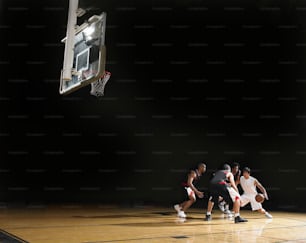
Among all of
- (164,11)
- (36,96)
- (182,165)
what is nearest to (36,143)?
(36,96)

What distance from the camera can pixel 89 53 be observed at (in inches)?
212

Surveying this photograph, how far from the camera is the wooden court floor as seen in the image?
189 inches

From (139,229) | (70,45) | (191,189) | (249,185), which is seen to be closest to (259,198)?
(249,185)

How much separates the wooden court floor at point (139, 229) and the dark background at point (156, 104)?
12.9ft

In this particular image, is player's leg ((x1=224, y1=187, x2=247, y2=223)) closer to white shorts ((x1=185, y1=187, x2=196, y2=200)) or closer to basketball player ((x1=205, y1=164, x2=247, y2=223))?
basketball player ((x1=205, y1=164, x2=247, y2=223))

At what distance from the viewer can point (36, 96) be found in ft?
37.0

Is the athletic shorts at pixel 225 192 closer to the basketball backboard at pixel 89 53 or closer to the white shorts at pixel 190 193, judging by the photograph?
the white shorts at pixel 190 193

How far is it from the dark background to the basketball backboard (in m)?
5.42

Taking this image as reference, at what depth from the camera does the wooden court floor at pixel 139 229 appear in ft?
15.7

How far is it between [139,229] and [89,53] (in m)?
2.69

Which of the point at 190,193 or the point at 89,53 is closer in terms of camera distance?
the point at 89,53

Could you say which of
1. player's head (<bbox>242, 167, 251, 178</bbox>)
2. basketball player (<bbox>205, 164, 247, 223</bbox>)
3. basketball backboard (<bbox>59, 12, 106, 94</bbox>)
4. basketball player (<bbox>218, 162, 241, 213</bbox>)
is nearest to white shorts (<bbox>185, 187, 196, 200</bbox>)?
basketball player (<bbox>205, 164, 247, 223</bbox>)

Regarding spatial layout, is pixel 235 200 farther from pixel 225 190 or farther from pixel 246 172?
pixel 246 172

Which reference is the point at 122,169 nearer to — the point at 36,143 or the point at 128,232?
the point at 36,143
